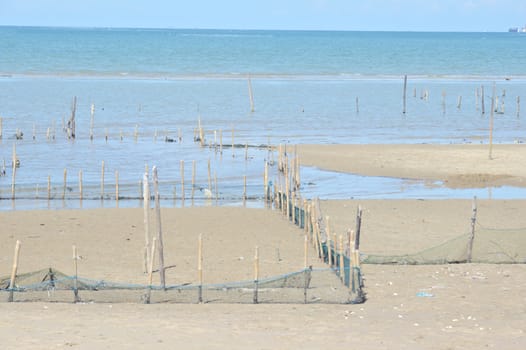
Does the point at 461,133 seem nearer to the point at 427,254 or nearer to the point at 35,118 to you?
the point at 35,118

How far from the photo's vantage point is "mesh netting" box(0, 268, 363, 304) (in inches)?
500

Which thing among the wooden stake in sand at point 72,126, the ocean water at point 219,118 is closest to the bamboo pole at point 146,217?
the ocean water at point 219,118

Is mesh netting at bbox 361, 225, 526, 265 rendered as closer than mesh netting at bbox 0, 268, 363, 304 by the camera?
No

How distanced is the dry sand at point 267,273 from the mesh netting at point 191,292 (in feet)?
0.73

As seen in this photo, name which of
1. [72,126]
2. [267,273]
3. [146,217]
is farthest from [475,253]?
[72,126]

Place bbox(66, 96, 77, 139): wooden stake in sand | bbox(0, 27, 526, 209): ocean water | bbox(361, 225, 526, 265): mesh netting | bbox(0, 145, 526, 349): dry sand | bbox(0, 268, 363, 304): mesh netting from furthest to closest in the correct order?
bbox(66, 96, 77, 139): wooden stake in sand < bbox(0, 27, 526, 209): ocean water < bbox(361, 225, 526, 265): mesh netting < bbox(0, 268, 363, 304): mesh netting < bbox(0, 145, 526, 349): dry sand

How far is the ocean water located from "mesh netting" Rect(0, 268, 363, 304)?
322 inches

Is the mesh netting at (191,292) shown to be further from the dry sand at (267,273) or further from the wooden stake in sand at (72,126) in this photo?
the wooden stake in sand at (72,126)

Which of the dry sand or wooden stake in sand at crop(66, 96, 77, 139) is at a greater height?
wooden stake in sand at crop(66, 96, 77, 139)

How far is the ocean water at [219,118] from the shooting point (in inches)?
934

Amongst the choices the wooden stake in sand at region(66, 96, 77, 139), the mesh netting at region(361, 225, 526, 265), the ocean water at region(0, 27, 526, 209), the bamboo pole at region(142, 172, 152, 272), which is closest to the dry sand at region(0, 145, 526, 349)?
the mesh netting at region(361, 225, 526, 265)

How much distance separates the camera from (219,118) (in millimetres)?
40719

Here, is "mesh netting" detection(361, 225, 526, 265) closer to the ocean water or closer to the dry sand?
the dry sand

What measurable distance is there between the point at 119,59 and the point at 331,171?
226 feet
